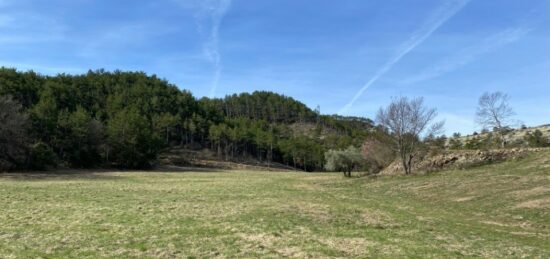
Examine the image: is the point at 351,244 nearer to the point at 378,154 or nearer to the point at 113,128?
the point at 378,154

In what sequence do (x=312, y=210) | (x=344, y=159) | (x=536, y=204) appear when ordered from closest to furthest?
(x=536, y=204) → (x=312, y=210) → (x=344, y=159)

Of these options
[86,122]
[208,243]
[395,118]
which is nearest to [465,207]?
[208,243]

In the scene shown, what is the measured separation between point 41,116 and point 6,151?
93.3 feet

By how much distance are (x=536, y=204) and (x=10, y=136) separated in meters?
63.9

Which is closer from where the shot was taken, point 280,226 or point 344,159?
point 280,226

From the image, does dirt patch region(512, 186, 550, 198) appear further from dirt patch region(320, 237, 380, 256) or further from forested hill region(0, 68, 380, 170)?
forested hill region(0, 68, 380, 170)

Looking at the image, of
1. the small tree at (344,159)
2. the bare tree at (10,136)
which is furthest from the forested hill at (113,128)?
the small tree at (344,159)

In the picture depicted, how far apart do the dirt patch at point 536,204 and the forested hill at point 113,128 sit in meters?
60.8

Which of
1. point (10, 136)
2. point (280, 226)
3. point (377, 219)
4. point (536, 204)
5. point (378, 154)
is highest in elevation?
point (10, 136)

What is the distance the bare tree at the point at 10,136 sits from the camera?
58.8 metres

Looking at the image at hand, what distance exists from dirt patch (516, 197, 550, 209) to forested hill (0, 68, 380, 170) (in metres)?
60.8

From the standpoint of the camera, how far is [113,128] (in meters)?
94.3

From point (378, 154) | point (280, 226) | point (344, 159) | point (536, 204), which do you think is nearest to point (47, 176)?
point (344, 159)

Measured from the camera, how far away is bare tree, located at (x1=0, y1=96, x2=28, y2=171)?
58844 mm
